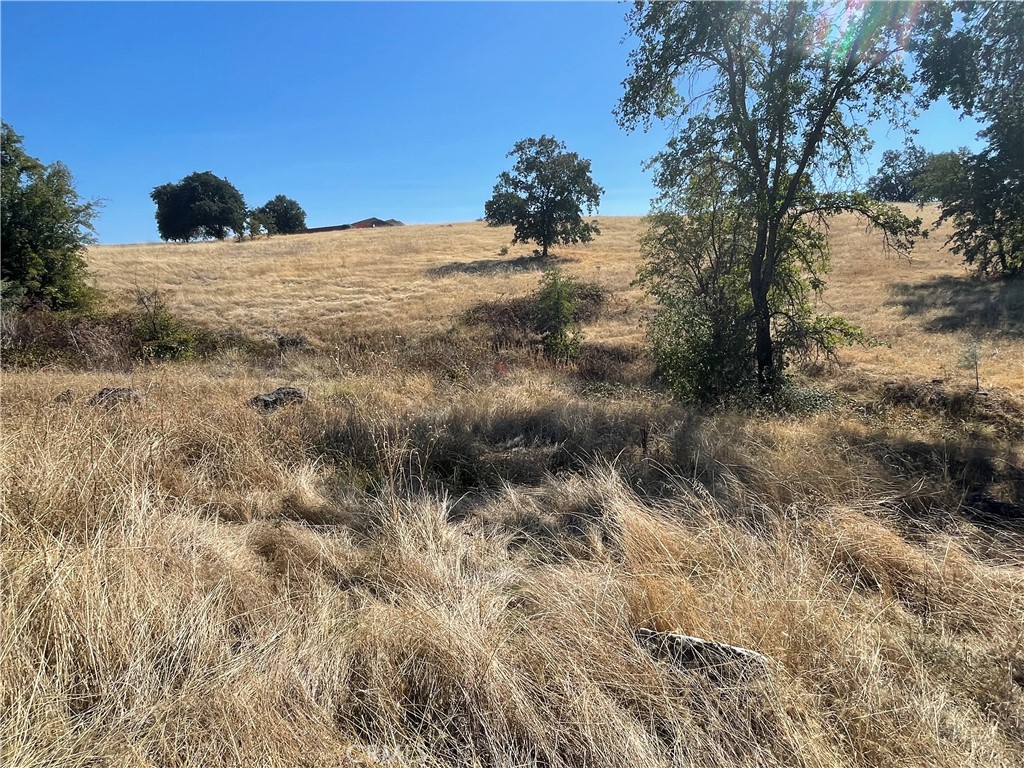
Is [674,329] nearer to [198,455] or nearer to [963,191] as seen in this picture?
[963,191]

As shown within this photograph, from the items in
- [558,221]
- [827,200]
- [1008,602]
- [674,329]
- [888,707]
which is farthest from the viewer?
[558,221]

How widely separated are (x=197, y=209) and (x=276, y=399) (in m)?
72.2

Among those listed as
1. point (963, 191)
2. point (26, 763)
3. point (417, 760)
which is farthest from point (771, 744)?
point (963, 191)

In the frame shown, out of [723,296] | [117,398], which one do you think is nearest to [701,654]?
[117,398]

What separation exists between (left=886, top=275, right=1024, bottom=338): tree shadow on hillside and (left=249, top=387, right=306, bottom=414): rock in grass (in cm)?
2237

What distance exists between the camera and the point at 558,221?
4078 cm

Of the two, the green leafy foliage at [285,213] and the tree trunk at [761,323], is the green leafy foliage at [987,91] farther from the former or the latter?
the green leafy foliage at [285,213]

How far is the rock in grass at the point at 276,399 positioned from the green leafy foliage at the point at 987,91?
9.59 m

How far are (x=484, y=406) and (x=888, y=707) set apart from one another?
5272 mm

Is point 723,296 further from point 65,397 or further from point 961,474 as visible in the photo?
point 65,397

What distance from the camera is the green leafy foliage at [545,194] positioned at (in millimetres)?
40188

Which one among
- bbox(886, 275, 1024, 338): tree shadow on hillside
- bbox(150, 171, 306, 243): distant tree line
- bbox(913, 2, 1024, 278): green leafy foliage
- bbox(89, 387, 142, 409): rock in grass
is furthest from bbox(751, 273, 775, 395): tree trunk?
bbox(150, 171, 306, 243): distant tree line

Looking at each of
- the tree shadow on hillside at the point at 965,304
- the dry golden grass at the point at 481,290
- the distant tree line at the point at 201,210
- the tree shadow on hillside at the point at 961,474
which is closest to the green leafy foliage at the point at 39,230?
the dry golden grass at the point at 481,290

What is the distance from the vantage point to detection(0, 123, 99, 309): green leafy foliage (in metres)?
A: 19.8
